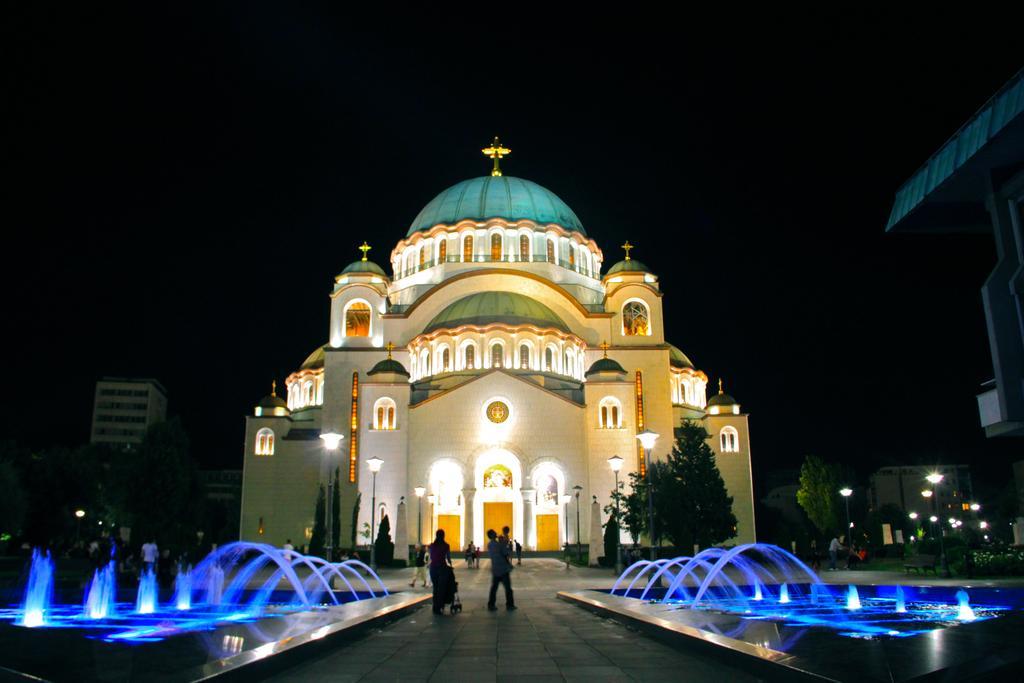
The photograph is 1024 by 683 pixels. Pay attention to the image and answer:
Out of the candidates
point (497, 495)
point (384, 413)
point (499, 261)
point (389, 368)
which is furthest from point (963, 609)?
point (499, 261)

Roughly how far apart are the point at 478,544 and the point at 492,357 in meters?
8.15

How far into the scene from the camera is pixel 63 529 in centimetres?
3897

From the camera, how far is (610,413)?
3522 cm

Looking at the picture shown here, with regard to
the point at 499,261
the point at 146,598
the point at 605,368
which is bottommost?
the point at 146,598

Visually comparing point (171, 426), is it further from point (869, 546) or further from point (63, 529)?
point (869, 546)

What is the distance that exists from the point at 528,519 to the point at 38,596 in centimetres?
2326

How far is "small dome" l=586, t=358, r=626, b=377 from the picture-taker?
35.8 m

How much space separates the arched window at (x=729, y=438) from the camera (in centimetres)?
4112

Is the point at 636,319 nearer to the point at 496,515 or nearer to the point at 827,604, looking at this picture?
the point at 496,515

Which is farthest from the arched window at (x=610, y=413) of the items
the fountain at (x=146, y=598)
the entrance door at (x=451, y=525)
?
the fountain at (x=146, y=598)

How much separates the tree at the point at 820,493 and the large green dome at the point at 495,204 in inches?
710

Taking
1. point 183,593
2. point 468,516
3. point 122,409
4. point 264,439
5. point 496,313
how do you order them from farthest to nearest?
point 122,409 → point 264,439 → point 496,313 → point 468,516 → point 183,593

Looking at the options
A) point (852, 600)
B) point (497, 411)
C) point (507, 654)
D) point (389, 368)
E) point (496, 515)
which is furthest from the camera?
point (389, 368)

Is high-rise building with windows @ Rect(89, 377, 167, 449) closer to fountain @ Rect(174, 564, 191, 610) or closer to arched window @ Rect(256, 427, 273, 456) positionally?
arched window @ Rect(256, 427, 273, 456)
